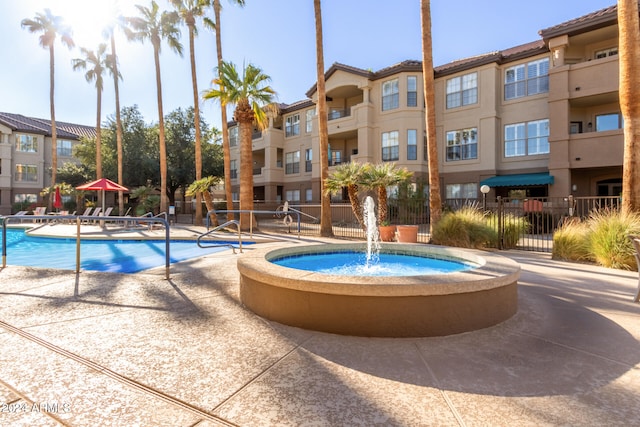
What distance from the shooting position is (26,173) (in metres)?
38.1

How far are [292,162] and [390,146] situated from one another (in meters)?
11.4

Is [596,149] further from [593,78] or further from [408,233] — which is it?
[408,233]

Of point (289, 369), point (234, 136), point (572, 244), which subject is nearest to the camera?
point (289, 369)

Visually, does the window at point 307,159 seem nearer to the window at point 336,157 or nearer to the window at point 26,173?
the window at point 336,157

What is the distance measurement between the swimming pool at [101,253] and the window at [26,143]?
30.0 metres

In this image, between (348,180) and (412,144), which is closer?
(348,180)

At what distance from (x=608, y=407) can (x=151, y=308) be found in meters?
4.89

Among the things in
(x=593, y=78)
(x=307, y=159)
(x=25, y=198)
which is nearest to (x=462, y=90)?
(x=593, y=78)

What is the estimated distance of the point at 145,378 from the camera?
9.11 ft

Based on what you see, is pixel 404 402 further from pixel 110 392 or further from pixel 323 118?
pixel 323 118

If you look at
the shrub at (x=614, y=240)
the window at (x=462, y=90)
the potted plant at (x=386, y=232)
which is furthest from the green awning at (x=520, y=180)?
the shrub at (x=614, y=240)

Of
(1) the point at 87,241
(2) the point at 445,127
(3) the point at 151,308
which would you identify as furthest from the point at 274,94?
(3) the point at 151,308

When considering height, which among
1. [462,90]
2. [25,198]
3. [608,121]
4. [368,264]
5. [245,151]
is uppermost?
[462,90]

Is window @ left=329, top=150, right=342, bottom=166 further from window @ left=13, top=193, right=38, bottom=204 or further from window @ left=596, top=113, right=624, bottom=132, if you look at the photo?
window @ left=13, top=193, right=38, bottom=204
